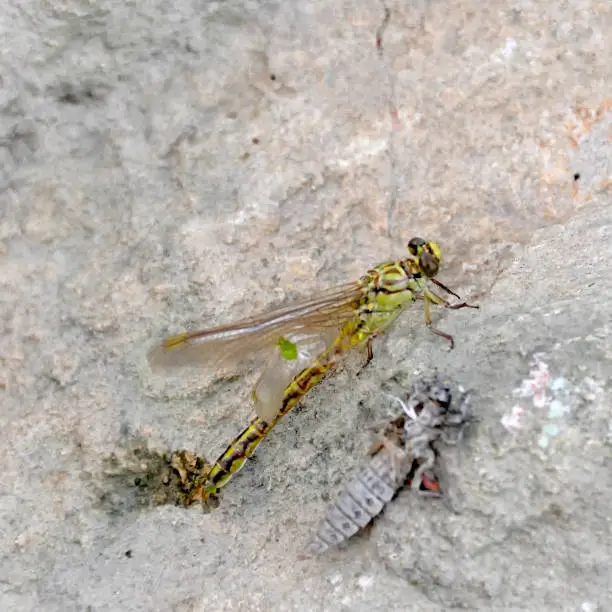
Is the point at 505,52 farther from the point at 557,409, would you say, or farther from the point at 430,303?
the point at 557,409

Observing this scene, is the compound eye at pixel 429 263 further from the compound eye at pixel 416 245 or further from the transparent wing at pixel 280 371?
the transparent wing at pixel 280 371

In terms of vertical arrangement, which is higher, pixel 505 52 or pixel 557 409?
pixel 505 52

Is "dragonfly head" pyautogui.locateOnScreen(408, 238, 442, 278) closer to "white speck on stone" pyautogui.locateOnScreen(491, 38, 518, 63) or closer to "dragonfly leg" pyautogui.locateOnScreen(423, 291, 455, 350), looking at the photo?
"dragonfly leg" pyautogui.locateOnScreen(423, 291, 455, 350)

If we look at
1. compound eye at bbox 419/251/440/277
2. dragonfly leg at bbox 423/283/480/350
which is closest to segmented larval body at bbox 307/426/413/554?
dragonfly leg at bbox 423/283/480/350

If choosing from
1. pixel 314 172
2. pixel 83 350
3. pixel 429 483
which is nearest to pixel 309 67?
pixel 314 172

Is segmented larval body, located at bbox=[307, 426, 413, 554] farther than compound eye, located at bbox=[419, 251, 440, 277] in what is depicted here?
No

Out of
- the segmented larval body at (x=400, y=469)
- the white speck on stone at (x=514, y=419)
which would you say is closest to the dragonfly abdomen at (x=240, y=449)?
the segmented larval body at (x=400, y=469)

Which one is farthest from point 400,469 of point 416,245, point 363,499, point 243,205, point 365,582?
point 243,205
